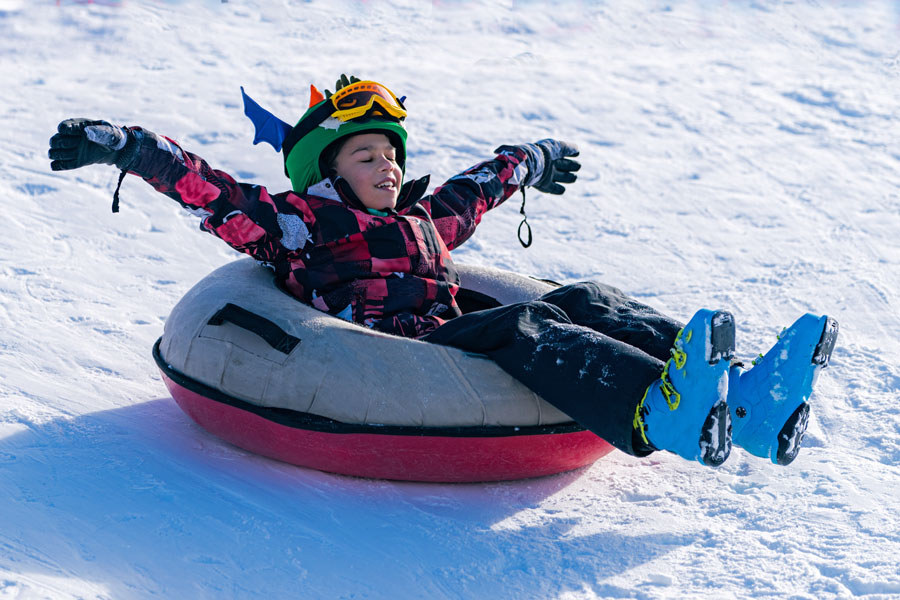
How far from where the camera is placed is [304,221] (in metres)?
3.40

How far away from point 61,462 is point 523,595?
1.43 meters

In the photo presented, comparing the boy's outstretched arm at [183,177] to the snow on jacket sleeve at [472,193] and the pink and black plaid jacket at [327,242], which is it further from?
the snow on jacket sleeve at [472,193]

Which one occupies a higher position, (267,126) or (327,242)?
(267,126)

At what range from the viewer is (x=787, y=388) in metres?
2.59

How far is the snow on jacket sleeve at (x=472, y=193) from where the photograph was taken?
12.9 feet

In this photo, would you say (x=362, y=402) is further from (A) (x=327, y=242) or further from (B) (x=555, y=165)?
(B) (x=555, y=165)

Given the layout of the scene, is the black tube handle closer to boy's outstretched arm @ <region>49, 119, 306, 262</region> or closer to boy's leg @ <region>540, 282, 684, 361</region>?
boy's outstretched arm @ <region>49, 119, 306, 262</region>

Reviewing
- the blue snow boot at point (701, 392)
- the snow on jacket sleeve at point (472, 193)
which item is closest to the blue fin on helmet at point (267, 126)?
the snow on jacket sleeve at point (472, 193)

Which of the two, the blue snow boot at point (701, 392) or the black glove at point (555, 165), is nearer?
the blue snow boot at point (701, 392)

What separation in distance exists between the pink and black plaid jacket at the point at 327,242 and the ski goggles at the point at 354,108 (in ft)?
0.77

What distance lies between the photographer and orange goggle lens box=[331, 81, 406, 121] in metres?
3.55

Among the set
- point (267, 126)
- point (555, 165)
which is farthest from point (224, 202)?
point (555, 165)

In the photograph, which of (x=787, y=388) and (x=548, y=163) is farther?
(x=548, y=163)

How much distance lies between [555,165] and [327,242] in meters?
1.46
